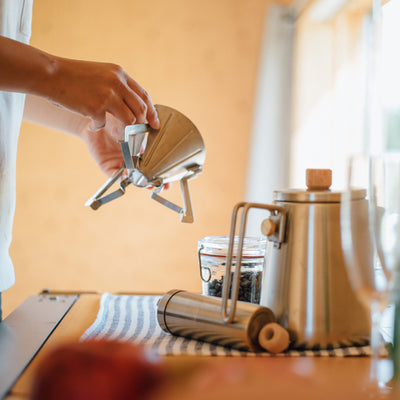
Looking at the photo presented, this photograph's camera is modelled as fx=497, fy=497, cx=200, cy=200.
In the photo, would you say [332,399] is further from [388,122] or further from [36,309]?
[388,122]

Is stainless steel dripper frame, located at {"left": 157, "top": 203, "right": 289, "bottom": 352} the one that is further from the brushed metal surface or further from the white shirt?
the white shirt

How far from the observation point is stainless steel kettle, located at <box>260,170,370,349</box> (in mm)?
646

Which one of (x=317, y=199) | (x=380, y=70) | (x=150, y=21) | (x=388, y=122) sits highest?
(x=150, y=21)

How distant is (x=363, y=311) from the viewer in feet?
2.17

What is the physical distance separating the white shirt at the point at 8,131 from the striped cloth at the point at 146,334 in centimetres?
21

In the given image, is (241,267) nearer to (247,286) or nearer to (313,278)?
(247,286)

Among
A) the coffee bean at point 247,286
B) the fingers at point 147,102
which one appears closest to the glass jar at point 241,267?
the coffee bean at point 247,286

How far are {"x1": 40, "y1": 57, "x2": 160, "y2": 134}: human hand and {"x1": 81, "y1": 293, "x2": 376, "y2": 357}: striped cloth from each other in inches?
12.6

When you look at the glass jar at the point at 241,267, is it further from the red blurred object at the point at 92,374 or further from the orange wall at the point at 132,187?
the orange wall at the point at 132,187

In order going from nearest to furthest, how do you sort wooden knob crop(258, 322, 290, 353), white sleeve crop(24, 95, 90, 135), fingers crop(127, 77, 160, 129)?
1. wooden knob crop(258, 322, 290, 353)
2. fingers crop(127, 77, 160, 129)
3. white sleeve crop(24, 95, 90, 135)

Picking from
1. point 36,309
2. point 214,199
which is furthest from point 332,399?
point 214,199

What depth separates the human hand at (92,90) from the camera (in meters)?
0.71

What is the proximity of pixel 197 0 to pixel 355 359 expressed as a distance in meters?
2.95

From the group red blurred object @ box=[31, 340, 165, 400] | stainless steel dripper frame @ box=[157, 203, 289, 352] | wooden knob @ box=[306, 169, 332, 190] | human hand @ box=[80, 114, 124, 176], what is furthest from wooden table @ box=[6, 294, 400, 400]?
human hand @ box=[80, 114, 124, 176]
